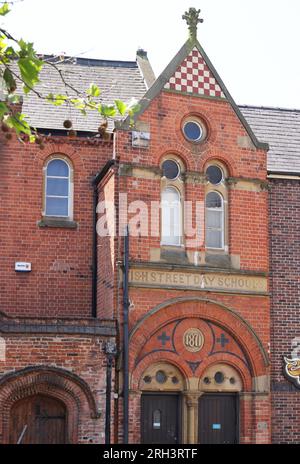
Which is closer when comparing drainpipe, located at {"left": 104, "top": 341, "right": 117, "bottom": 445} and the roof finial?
drainpipe, located at {"left": 104, "top": 341, "right": 117, "bottom": 445}

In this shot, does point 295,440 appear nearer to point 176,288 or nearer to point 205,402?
point 205,402

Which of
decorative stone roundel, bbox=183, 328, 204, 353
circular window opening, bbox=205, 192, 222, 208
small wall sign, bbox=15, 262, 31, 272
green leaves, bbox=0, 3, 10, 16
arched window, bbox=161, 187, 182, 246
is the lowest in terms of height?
decorative stone roundel, bbox=183, 328, 204, 353

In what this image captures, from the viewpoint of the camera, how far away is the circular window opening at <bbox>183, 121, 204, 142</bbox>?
22.5 meters

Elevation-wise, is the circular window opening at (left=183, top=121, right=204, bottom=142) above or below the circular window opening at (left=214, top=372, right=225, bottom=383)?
above

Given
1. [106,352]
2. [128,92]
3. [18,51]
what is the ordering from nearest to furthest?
[18,51], [106,352], [128,92]

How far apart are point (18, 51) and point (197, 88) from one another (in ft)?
41.8

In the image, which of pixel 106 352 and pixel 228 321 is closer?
pixel 106 352

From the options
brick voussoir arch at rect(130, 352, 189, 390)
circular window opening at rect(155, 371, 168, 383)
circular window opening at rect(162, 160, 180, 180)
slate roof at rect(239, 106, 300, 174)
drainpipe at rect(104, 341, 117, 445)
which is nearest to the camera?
drainpipe at rect(104, 341, 117, 445)

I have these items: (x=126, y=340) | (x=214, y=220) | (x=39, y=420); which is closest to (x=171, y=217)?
(x=214, y=220)

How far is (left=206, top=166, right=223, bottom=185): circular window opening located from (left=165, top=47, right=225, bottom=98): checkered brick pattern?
1.82m

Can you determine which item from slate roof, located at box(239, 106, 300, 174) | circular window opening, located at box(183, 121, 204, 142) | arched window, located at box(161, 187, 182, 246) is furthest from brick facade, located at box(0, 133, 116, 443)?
slate roof, located at box(239, 106, 300, 174)

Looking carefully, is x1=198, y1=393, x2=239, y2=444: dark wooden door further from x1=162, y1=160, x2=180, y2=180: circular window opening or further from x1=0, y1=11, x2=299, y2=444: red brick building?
x1=162, y1=160, x2=180, y2=180: circular window opening
